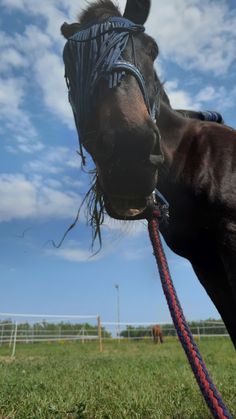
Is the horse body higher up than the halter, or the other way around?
the halter

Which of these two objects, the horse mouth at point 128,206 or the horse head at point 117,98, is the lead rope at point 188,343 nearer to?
the horse mouth at point 128,206

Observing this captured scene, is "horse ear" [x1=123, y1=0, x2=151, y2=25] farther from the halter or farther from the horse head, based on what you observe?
the halter

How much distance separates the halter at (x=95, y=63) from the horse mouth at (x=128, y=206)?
44 centimetres

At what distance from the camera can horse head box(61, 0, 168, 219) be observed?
1.84 metres

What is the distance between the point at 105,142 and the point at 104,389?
10.9ft

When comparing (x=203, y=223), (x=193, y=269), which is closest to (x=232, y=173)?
(x=203, y=223)

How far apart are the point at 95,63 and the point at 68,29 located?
0.61m

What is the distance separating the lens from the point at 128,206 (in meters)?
1.90

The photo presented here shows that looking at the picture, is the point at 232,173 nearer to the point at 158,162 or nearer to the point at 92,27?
the point at 158,162

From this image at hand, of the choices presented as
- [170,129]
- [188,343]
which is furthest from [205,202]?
[188,343]

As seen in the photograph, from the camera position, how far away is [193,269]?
9.21 ft

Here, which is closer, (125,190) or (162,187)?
(125,190)

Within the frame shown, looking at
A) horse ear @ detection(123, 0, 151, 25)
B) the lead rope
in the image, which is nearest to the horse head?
horse ear @ detection(123, 0, 151, 25)

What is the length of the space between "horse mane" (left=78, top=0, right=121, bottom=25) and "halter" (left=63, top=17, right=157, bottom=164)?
0.60 feet
